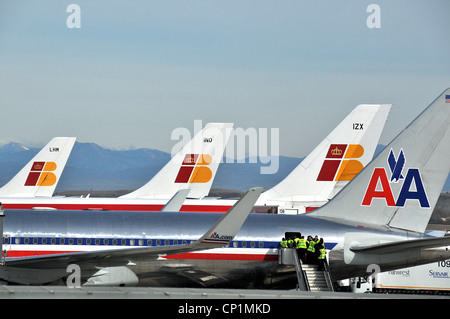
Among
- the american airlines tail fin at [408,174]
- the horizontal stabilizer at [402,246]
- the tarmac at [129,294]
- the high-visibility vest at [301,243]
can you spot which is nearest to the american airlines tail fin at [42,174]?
the american airlines tail fin at [408,174]

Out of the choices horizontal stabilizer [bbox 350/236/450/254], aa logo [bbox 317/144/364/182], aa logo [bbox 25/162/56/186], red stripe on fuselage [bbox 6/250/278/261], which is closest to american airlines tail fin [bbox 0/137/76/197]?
aa logo [bbox 25/162/56/186]

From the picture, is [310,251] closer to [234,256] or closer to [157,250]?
[234,256]

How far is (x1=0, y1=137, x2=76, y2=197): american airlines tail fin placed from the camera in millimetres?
66875

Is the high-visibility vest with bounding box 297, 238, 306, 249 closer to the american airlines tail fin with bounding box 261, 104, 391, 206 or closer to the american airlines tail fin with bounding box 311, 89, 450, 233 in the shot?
the american airlines tail fin with bounding box 311, 89, 450, 233

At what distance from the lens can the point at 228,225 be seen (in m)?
23.0

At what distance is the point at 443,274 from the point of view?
152 ft

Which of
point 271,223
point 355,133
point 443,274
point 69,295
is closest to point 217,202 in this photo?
point 355,133

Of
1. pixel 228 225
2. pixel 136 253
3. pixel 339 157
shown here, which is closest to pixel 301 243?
pixel 228 225

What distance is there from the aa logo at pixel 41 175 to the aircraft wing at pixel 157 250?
44406 millimetres

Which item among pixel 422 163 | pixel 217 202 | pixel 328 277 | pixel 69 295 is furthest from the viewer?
pixel 217 202

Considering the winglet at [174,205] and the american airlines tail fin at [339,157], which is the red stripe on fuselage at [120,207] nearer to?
the american airlines tail fin at [339,157]

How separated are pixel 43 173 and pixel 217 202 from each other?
24.4 meters
